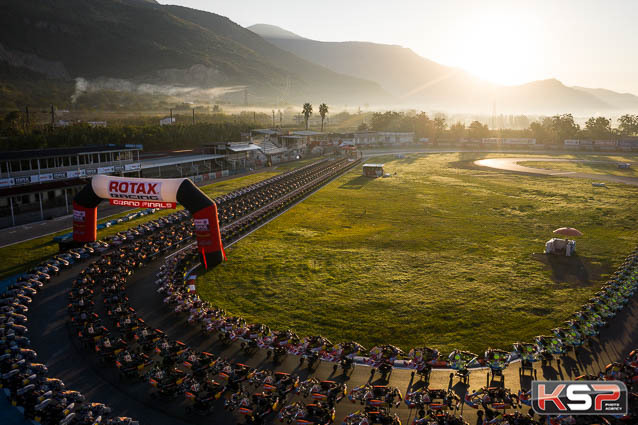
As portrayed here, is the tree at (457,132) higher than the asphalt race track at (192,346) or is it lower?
higher

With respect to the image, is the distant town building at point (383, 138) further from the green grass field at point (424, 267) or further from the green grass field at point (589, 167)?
the green grass field at point (424, 267)

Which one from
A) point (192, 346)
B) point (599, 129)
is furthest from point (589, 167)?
point (192, 346)

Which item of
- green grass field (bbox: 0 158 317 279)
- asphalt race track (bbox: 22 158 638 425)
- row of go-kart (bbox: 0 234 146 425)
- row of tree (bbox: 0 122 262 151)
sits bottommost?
asphalt race track (bbox: 22 158 638 425)

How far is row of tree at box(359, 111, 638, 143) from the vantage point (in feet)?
478

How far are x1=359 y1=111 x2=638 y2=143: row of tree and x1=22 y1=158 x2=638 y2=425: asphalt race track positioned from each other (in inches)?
5609

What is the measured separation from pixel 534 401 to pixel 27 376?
2248 centimetres

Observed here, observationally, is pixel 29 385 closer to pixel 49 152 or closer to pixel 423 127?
pixel 49 152

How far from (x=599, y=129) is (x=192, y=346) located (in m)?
171

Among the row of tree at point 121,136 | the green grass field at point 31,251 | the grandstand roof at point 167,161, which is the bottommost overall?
the green grass field at point 31,251

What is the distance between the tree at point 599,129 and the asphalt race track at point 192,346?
5803 inches

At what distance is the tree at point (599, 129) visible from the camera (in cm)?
14400

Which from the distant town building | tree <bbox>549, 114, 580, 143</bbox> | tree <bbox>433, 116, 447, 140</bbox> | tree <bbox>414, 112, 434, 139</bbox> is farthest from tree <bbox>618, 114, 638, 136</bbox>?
the distant town building

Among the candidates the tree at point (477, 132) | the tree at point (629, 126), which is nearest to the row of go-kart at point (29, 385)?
the tree at point (477, 132)

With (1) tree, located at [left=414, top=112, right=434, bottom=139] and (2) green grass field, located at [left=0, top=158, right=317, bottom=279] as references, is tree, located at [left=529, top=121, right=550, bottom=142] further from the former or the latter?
(2) green grass field, located at [left=0, top=158, right=317, bottom=279]
